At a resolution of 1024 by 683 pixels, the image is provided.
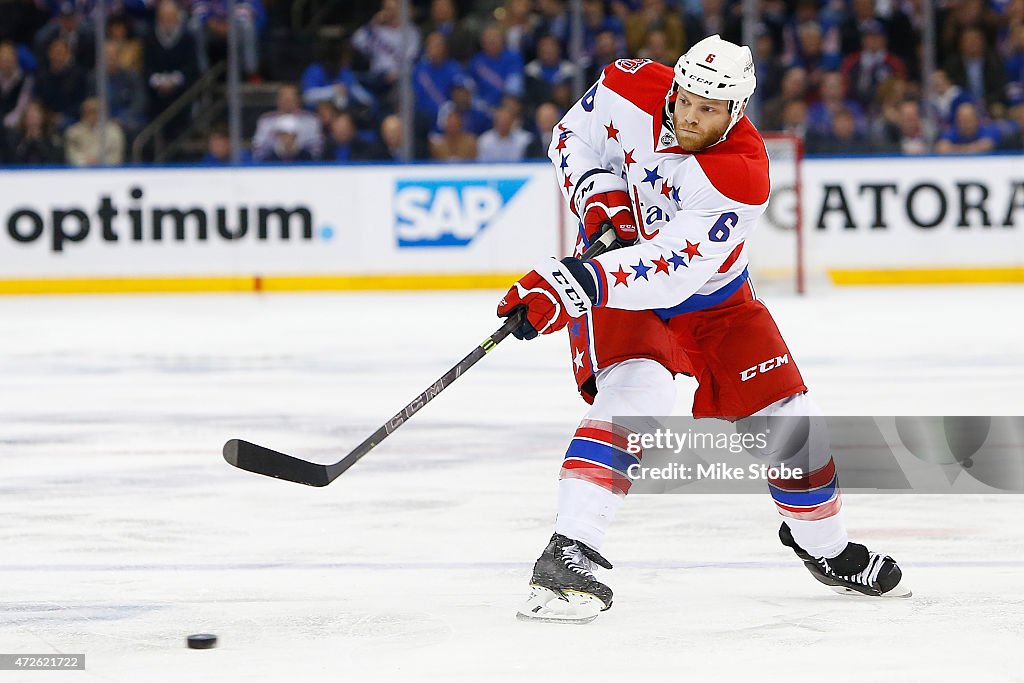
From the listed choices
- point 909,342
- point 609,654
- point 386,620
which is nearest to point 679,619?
point 609,654

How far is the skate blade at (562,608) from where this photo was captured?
3221 millimetres

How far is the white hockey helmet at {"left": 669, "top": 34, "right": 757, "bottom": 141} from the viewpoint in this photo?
3.27m

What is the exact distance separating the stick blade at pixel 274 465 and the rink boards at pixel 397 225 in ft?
25.7

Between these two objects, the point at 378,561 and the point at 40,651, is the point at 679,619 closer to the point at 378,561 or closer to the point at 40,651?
the point at 378,561

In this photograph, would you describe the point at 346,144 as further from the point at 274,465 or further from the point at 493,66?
the point at 274,465

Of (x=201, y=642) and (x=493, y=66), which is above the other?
(x=493, y=66)

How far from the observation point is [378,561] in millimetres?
3789

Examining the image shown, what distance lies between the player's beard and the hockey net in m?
7.99

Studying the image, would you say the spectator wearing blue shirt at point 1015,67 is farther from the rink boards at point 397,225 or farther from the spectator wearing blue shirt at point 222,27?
the spectator wearing blue shirt at point 222,27

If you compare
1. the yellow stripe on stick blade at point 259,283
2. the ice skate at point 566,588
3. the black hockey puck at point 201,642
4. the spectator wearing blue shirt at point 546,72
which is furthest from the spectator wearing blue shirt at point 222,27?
the black hockey puck at point 201,642

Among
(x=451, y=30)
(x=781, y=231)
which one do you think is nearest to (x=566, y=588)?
(x=781, y=231)

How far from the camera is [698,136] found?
3303 millimetres

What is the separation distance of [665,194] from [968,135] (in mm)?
8672

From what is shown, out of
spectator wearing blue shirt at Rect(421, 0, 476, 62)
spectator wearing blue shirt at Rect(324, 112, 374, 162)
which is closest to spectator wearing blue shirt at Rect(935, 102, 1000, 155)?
spectator wearing blue shirt at Rect(421, 0, 476, 62)
